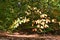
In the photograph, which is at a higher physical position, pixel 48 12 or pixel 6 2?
pixel 6 2

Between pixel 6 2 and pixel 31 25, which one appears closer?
pixel 31 25

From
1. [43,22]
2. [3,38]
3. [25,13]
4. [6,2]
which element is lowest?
[3,38]

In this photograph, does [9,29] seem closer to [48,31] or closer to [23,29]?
[23,29]

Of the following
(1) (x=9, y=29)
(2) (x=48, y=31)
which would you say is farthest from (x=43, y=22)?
(1) (x=9, y=29)

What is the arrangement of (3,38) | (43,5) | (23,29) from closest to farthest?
(3,38), (23,29), (43,5)

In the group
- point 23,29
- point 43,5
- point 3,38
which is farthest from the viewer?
point 43,5

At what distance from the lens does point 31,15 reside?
561 centimetres

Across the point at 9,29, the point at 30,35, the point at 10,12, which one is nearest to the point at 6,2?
the point at 10,12

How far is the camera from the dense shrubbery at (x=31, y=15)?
5.41 meters

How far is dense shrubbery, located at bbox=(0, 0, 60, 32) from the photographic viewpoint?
5.41 metres

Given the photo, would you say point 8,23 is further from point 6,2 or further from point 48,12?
point 48,12

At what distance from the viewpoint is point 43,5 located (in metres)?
5.78

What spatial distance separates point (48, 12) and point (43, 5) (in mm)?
280

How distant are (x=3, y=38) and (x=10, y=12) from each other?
956 millimetres
